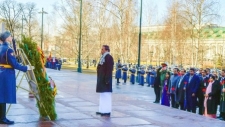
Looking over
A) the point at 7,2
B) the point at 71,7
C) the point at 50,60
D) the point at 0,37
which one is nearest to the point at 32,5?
the point at 7,2

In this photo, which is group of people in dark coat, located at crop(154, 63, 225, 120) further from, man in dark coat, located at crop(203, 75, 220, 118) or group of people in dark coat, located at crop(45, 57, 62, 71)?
group of people in dark coat, located at crop(45, 57, 62, 71)

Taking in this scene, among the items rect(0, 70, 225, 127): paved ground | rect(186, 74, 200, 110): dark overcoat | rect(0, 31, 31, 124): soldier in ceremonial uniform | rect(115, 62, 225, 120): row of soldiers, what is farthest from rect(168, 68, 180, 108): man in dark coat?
rect(0, 31, 31, 124): soldier in ceremonial uniform

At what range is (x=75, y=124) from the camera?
28.0 feet

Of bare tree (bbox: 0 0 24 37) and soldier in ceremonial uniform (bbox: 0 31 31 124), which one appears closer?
soldier in ceremonial uniform (bbox: 0 31 31 124)

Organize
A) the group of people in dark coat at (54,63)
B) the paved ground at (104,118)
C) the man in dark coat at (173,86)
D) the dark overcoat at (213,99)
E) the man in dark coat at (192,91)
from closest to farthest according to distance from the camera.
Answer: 1. the paved ground at (104,118)
2. the dark overcoat at (213,99)
3. the man in dark coat at (192,91)
4. the man in dark coat at (173,86)
5. the group of people in dark coat at (54,63)

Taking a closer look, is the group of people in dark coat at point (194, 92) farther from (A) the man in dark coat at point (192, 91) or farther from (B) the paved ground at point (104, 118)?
(B) the paved ground at point (104, 118)

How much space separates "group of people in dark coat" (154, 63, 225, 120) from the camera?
42.5ft

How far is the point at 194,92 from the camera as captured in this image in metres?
13.3

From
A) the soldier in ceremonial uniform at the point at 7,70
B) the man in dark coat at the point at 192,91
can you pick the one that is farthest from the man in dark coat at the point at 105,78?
the man in dark coat at the point at 192,91

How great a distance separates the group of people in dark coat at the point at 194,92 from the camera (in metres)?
13.0

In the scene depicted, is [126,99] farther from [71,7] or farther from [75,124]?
[71,7]

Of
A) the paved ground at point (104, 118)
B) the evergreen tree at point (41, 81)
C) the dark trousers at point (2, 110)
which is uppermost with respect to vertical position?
the evergreen tree at point (41, 81)

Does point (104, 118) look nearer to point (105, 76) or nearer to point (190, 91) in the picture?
point (105, 76)

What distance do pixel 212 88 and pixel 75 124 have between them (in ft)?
20.6
